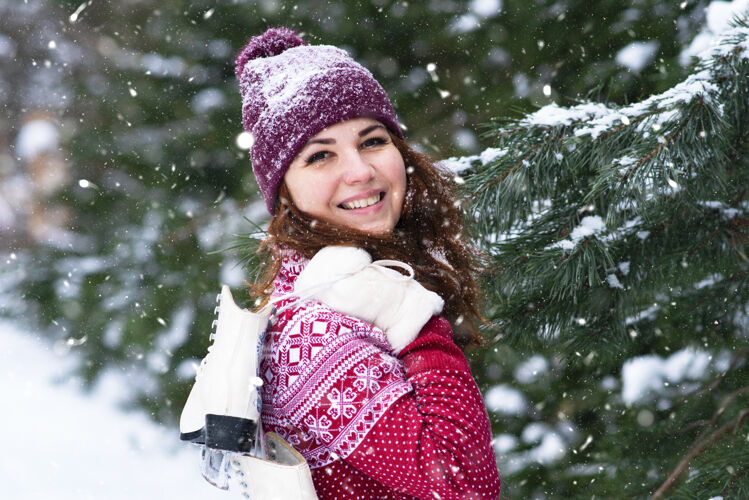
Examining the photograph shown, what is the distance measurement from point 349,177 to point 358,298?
29 cm

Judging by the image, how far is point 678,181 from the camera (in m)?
1.52

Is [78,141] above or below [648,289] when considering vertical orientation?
above

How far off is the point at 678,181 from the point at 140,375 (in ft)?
8.26

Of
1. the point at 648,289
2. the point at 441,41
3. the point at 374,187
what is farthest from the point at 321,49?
the point at 441,41

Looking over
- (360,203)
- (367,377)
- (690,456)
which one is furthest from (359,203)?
(690,456)

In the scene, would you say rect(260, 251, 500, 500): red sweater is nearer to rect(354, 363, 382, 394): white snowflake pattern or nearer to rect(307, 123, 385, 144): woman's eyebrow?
rect(354, 363, 382, 394): white snowflake pattern

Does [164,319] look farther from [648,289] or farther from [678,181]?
[678,181]

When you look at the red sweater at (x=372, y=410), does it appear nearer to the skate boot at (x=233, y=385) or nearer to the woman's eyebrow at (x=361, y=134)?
the skate boot at (x=233, y=385)

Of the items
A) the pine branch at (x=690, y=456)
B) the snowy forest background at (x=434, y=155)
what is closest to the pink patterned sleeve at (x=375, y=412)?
the snowy forest background at (x=434, y=155)

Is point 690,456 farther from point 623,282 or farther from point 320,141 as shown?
point 320,141

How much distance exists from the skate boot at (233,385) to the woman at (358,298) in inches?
3.5

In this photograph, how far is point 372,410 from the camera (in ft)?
4.17

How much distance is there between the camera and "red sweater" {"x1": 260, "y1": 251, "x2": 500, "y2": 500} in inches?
49.3

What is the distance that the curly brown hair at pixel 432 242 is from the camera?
5.46ft
